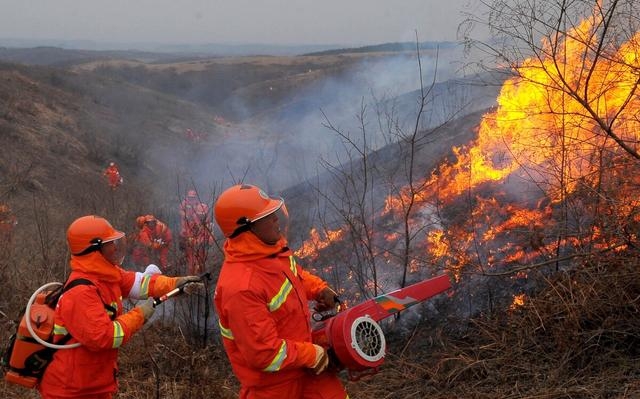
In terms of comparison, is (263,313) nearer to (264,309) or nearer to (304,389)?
(264,309)

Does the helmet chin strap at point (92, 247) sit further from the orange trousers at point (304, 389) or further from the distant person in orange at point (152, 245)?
the distant person in orange at point (152, 245)

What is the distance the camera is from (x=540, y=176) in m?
7.17

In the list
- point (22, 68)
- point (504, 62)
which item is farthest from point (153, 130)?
point (504, 62)

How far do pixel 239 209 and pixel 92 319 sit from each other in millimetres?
1130

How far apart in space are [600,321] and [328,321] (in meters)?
2.59

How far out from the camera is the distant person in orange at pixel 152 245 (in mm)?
8109

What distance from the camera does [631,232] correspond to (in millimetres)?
4730

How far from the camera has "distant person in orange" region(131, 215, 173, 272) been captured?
8.11 m

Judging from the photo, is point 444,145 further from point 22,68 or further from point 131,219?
point 22,68

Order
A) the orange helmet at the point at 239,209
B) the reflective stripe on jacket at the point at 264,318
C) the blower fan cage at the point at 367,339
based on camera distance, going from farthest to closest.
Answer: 1. the blower fan cage at the point at 367,339
2. the orange helmet at the point at 239,209
3. the reflective stripe on jacket at the point at 264,318

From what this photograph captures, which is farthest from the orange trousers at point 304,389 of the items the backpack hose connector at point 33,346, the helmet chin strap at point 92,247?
the helmet chin strap at point 92,247

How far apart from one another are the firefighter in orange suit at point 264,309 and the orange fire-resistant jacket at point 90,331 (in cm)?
78

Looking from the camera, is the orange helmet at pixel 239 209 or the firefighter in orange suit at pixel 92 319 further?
the firefighter in orange suit at pixel 92 319

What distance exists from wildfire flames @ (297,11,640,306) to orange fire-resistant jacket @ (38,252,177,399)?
2.75 meters
